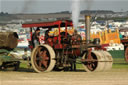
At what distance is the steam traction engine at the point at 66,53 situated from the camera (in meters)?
14.6

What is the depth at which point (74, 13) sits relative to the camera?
15.1m

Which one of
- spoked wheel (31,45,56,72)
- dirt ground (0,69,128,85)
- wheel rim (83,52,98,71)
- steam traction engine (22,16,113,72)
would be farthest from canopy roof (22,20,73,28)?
dirt ground (0,69,128,85)

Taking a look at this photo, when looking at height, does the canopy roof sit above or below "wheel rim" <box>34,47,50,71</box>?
above

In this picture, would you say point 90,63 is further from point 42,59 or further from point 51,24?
point 51,24

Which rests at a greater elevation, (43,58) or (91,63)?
(43,58)

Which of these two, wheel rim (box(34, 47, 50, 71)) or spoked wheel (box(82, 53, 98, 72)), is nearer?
spoked wheel (box(82, 53, 98, 72))

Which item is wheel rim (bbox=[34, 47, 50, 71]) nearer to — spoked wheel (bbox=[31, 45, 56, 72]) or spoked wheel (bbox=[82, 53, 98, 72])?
spoked wheel (bbox=[31, 45, 56, 72])

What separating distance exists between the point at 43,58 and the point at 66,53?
950 millimetres

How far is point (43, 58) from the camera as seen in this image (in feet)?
49.6

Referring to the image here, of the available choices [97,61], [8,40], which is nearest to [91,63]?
[97,61]

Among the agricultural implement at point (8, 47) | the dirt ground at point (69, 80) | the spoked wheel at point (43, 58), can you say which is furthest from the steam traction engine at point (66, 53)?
the agricultural implement at point (8, 47)

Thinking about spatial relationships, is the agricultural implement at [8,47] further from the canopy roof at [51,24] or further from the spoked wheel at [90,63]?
the spoked wheel at [90,63]

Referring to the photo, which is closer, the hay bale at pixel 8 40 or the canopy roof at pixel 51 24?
the canopy roof at pixel 51 24

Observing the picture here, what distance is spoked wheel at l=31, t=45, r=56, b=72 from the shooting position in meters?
14.8
